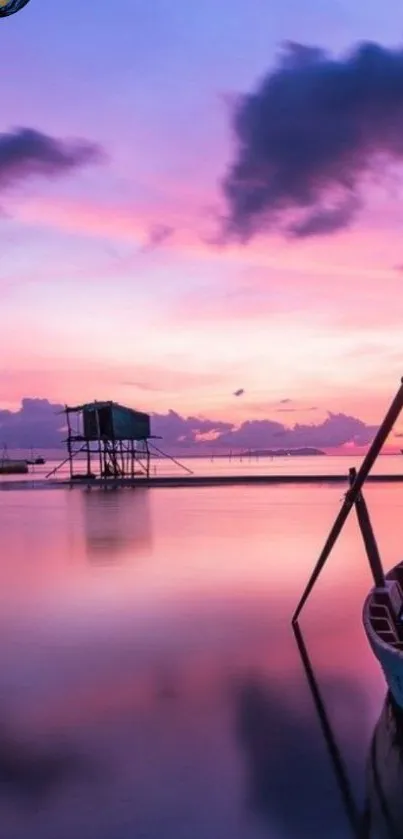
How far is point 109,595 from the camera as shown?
18578 mm

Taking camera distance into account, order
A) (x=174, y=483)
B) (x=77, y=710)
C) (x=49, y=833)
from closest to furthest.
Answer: (x=49, y=833) < (x=77, y=710) < (x=174, y=483)

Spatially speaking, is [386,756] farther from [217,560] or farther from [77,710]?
[217,560]

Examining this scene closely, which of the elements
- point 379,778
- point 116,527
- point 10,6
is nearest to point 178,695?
point 379,778

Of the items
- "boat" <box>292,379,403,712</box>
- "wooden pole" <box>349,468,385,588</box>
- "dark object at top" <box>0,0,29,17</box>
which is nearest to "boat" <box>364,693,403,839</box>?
"boat" <box>292,379,403,712</box>

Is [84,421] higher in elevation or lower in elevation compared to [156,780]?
higher

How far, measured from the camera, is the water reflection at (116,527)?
2675 centimetres

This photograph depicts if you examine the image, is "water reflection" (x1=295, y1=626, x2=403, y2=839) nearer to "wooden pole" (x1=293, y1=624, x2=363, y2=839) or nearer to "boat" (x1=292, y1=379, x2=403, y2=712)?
"wooden pole" (x1=293, y1=624, x2=363, y2=839)

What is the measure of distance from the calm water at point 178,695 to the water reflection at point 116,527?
62 centimetres

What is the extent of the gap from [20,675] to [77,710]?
204cm

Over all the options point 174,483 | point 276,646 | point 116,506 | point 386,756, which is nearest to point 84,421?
point 174,483

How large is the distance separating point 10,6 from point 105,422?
64.8 metres

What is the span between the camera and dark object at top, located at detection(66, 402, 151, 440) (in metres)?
78.9

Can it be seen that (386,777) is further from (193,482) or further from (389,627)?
(193,482)

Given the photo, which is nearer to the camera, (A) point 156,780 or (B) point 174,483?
(A) point 156,780
